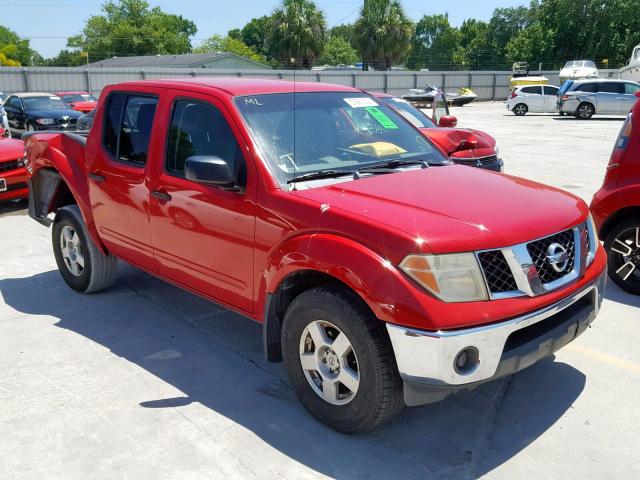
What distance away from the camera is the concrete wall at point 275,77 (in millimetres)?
31500

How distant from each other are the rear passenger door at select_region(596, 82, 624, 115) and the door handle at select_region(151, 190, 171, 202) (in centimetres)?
2626

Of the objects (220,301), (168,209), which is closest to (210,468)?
(220,301)

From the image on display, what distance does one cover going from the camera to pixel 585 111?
89.1 ft

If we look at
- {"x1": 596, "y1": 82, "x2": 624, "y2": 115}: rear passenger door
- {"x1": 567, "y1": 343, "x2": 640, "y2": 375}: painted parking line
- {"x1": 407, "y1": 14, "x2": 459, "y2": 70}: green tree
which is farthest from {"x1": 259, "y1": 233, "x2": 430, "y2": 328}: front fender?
{"x1": 407, "y1": 14, "x2": 459, "y2": 70}: green tree

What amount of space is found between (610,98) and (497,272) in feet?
87.3

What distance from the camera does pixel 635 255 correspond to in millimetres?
5391

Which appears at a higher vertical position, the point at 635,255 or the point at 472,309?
the point at 472,309

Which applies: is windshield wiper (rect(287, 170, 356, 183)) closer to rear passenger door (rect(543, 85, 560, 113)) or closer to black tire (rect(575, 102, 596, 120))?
black tire (rect(575, 102, 596, 120))

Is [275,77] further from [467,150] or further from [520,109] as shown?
[467,150]

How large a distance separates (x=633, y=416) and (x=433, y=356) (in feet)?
4.96

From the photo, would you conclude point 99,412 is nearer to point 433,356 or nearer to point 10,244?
point 433,356

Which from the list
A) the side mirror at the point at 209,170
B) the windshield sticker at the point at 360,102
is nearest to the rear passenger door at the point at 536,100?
the windshield sticker at the point at 360,102

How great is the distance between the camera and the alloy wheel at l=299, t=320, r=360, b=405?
10.6 ft

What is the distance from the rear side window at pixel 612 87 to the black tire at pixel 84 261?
84.8 feet
